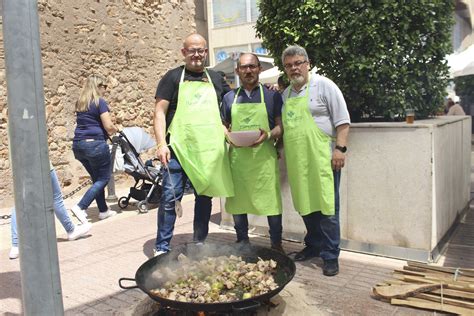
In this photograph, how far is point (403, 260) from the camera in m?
4.06

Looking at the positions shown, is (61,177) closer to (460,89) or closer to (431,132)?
(431,132)

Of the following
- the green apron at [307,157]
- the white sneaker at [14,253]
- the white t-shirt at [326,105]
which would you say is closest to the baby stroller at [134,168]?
the white sneaker at [14,253]

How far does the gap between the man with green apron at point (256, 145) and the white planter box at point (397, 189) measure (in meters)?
0.79

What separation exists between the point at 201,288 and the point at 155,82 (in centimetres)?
787

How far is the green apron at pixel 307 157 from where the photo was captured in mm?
3641

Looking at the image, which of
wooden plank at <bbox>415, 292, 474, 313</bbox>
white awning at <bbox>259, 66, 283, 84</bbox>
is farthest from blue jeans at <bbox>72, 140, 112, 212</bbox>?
white awning at <bbox>259, 66, 283, 84</bbox>

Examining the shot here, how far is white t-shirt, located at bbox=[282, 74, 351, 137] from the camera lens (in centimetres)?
358

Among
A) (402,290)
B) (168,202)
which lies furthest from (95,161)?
(402,290)

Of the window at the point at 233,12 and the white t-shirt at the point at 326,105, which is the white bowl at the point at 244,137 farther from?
the window at the point at 233,12

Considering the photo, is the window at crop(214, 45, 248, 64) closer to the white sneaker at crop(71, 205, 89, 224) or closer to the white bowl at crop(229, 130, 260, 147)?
the white sneaker at crop(71, 205, 89, 224)

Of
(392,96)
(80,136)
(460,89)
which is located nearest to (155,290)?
(392,96)

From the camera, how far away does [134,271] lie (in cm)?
407

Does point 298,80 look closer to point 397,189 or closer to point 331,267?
point 397,189

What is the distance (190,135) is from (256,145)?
0.54 m
